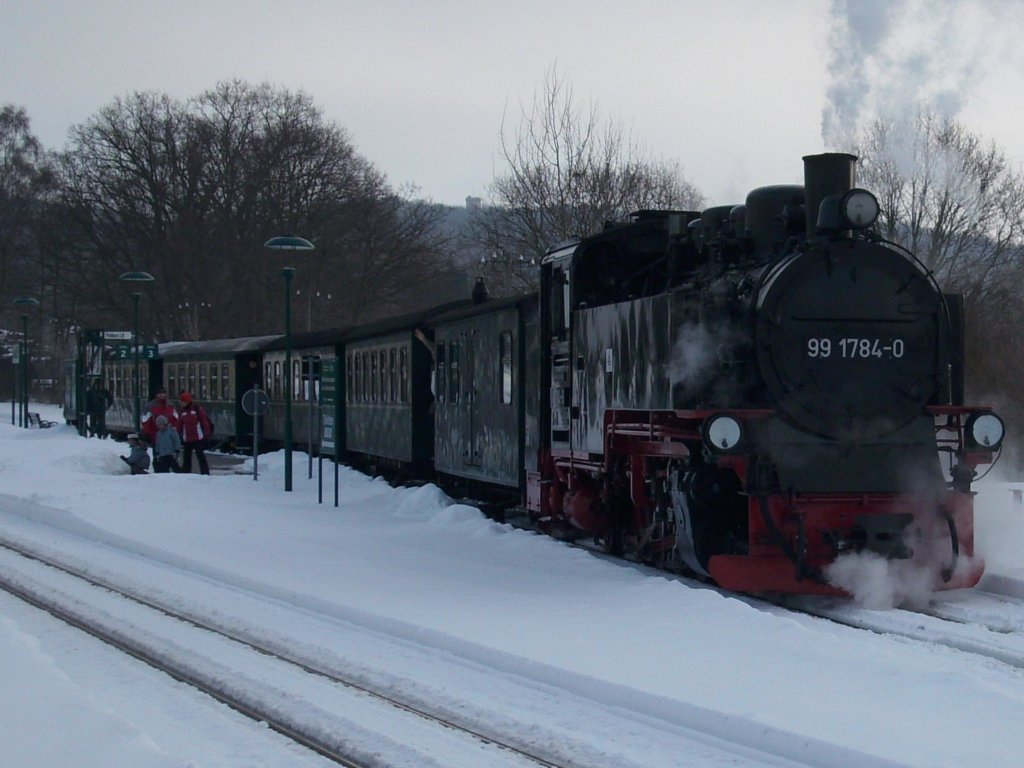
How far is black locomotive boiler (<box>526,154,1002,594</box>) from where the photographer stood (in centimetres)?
912

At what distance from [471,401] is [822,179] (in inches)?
298

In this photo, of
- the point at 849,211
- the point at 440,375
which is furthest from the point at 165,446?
the point at 849,211

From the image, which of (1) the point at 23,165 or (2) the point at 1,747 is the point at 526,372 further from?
(1) the point at 23,165

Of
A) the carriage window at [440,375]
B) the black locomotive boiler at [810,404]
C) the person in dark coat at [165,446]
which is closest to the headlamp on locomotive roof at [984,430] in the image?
the black locomotive boiler at [810,404]

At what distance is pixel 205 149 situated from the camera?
4484 cm

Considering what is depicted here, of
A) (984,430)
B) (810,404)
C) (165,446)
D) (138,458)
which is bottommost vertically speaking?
(138,458)

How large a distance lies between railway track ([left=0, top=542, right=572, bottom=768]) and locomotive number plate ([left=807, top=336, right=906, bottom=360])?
438 cm

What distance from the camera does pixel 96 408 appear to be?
32.5 meters

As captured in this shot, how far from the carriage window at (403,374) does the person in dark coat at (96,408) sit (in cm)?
1355

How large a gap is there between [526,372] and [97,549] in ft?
16.0

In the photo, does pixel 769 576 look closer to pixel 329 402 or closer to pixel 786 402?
pixel 786 402

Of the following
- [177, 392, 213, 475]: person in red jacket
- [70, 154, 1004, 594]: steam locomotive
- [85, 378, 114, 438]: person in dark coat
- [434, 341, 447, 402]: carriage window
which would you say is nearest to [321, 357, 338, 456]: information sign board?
[434, 341, 447, 402]: carriage window

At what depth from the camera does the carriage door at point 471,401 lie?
16.0m

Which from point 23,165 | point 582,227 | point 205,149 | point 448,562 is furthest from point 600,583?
point 23,165
